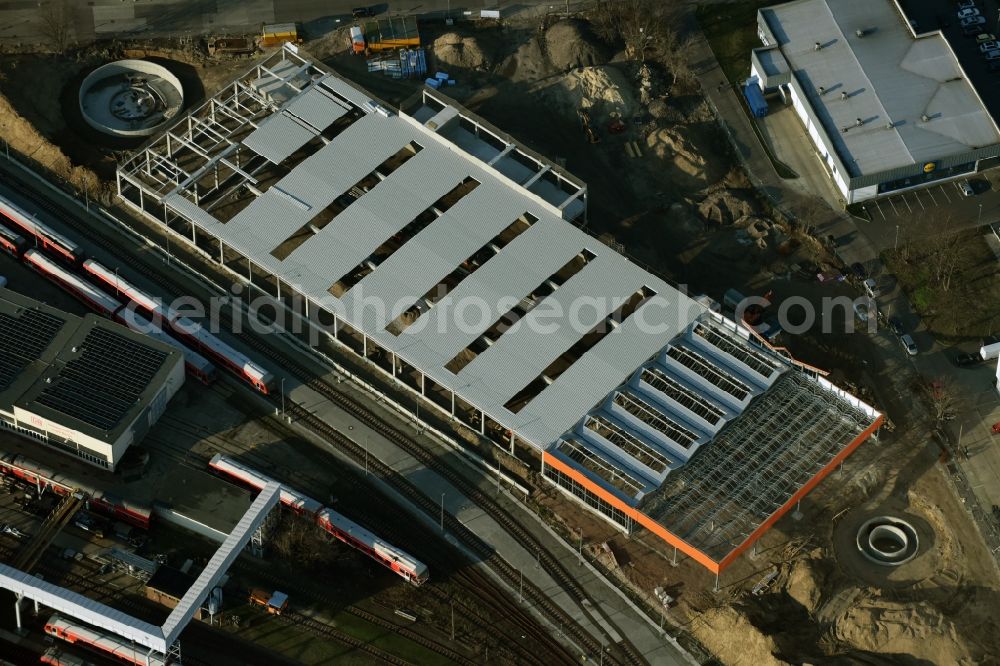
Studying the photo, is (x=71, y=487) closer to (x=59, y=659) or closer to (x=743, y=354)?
(x=59, y=659)

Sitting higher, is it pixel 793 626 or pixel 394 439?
pixel 394 439

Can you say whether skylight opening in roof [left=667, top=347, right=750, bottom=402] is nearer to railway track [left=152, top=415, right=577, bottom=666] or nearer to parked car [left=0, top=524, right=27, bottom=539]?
railway track [left=152, top=415, right=577, bottom=666]

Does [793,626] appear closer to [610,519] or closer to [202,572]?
[610,519]

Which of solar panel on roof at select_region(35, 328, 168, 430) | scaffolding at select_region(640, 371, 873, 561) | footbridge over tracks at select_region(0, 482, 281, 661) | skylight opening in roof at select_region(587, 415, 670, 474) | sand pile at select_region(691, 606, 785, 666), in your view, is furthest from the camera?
solar panel on roof at select_region(35, 328, 168, 430)

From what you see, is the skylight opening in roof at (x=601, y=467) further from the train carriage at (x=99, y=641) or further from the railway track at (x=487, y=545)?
the train carriage at (x=99, y=641)

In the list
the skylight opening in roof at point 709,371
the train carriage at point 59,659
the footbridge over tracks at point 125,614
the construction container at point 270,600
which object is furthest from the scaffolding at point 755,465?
the train carriage at point 59,659

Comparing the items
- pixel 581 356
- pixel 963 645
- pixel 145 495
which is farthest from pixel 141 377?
pixel 963 645

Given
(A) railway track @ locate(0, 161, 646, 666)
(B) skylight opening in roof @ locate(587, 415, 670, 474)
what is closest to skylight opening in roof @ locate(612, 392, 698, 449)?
(B) skylight opening in roof @ locate(587, 415, 670, 474)
